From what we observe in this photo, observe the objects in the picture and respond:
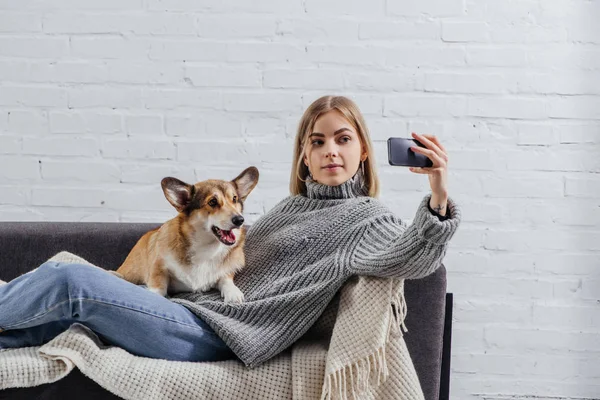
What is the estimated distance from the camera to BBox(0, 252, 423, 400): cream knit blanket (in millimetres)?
1657

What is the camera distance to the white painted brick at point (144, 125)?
266 cm

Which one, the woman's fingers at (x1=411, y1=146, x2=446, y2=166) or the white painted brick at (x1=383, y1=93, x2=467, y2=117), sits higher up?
the white painted brick at (x1=383, y1=93, x2=467, y2=117)

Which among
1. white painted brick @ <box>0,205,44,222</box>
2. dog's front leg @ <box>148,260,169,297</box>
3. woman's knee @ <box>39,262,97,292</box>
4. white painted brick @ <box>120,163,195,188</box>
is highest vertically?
white painted brick @ <box>120,163,195,188</box>

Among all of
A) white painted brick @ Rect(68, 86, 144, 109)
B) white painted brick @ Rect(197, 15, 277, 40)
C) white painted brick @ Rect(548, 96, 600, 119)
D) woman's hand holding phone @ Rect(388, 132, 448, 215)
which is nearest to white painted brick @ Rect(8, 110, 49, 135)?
white painted brick @ Rect(68, 86, 144, 109)

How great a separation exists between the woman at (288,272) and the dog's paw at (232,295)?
0.02 meters

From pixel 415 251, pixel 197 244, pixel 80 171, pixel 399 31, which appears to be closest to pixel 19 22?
pixel 80 171

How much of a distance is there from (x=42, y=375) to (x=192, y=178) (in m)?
1.14

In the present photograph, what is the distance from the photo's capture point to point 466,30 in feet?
8.69

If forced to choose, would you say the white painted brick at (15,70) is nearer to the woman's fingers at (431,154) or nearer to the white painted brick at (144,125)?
the white painted brick at (144,125)

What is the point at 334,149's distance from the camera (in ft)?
6.68

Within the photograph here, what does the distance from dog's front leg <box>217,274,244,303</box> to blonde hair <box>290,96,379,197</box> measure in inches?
15.0

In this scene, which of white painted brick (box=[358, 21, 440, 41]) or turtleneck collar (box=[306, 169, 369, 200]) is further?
white painted brick (box=[358, 21, 440, 41])

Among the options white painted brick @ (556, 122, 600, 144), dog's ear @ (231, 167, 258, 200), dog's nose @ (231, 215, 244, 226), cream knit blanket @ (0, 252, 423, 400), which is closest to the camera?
cream knit blanket @ (0, 252, 423, 400)

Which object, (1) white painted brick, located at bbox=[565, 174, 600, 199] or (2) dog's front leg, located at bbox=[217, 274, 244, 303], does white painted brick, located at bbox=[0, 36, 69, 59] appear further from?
(1) white painted brick, located at bbox=[565, 174, 600, 199]
